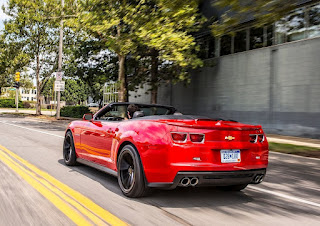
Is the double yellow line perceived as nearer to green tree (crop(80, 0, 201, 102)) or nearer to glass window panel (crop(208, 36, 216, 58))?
green tree (crop(80, 0, 201, 102))

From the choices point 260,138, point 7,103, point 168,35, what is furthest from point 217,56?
point 7,103

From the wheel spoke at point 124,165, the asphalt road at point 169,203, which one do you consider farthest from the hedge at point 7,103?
the wheel spoke at point 124,165

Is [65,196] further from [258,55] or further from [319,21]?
[258,55]

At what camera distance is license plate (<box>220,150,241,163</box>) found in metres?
4.56

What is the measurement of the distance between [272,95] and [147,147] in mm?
14305

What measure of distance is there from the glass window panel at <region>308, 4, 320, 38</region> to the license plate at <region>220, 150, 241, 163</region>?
43.3 ft

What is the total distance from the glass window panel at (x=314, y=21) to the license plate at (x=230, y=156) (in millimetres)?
13209

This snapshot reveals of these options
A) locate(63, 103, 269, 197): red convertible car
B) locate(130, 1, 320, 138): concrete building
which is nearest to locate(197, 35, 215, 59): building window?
locate(130, 1, 320, 138): concrete building

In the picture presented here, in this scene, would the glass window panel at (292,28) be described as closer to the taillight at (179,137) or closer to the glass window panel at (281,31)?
the glass window panel at (281,31)

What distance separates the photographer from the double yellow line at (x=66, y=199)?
3908 millimetres

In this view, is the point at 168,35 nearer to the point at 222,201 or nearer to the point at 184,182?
the point at 222,201

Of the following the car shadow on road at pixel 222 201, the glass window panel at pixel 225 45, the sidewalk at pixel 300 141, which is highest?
the glass window panel at pixel 225 45

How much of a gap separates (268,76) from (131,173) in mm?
14600

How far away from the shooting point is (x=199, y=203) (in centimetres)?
475
